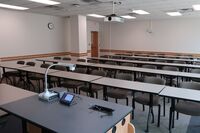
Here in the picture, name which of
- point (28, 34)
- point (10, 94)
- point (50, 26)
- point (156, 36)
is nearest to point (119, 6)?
point (50, 26)

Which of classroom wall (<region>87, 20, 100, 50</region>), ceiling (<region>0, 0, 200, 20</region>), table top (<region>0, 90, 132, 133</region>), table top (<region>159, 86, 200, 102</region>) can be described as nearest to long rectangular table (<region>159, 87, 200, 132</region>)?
table top (<region>159, 86, 200, 102</region>)

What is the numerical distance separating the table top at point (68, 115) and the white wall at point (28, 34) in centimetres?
533

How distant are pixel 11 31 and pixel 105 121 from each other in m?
6.52

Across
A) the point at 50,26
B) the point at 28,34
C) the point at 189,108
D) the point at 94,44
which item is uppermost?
the point at 50,26

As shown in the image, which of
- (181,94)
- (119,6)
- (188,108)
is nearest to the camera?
(181,94)

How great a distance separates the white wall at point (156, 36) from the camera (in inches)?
356

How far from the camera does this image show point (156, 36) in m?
10.0

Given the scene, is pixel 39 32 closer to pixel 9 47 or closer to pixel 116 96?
pixel 9 47

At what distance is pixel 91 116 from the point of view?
1861 mm

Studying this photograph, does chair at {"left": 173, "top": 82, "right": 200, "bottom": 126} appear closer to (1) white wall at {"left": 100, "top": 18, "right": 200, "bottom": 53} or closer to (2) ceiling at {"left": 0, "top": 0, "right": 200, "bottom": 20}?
(2) ceiling at {"left": 0, "top": 0, "right": 200, "bottom": 20}

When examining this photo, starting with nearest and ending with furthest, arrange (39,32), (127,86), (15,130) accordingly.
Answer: (15,130)
(127,86)
(39,32)

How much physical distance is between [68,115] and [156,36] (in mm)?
9203

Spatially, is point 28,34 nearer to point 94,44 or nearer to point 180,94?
point 94,44

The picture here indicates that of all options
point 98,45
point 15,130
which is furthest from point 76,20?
point 15,130
